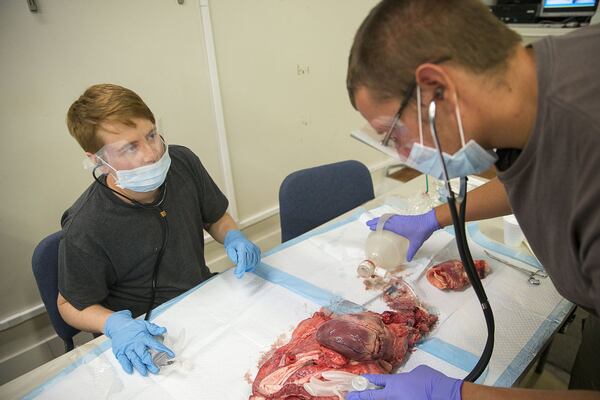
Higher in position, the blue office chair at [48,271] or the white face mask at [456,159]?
the white face mask at [456,159]

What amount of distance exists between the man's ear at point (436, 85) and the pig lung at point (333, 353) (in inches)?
24.4

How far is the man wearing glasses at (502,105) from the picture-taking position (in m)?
0.66

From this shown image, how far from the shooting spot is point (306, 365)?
1.00 metres

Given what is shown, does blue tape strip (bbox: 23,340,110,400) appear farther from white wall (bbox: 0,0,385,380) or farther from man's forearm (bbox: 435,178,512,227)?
man's forearm (bbox: 435,178,512,227)

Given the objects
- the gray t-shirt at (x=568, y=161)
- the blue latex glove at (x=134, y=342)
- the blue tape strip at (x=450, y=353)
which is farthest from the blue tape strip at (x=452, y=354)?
the blue latex glove at (x=134, y=342)

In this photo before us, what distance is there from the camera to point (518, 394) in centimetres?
81

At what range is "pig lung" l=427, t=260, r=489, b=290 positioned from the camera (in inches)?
50.6

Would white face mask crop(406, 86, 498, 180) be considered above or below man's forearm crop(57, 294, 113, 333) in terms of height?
above

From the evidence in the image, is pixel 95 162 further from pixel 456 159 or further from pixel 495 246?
pixel 495 246

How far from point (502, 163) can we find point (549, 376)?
1.69 m

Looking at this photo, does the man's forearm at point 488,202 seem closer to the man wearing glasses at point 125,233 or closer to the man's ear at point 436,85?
the man's ear at point 436,85

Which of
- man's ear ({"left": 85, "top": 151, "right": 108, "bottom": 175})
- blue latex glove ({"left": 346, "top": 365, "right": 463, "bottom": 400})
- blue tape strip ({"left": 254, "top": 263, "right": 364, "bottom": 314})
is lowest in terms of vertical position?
blue tape strip ({"left": 254, "top": 263, "right": 364, "bottom": 314})

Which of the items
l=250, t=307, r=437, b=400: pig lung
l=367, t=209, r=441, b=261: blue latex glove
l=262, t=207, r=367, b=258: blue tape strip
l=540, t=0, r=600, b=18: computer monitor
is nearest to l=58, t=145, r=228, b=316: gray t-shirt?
l=262, t=207, r=367, b=258: blue tape strip

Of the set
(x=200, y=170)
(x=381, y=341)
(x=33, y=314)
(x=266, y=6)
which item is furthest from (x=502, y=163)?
(x=33, y=314)
